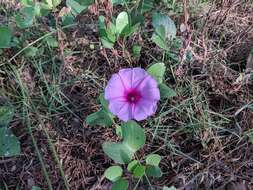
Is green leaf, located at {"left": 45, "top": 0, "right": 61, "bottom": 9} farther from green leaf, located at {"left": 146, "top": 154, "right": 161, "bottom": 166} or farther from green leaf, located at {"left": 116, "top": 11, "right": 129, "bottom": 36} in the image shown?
green leaf, located at {"left": 146, "top": 154, "right": 161, "bottom": 166}

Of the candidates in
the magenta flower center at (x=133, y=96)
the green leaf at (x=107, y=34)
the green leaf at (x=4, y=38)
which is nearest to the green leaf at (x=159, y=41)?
the green leaf at (x=107, y=34)

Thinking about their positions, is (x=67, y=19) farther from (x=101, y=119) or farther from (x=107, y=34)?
(x=101, y=119)

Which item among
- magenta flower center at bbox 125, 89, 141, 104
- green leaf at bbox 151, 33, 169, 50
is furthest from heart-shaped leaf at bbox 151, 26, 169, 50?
magenta flower center at bbox 125, 89, 141, 104

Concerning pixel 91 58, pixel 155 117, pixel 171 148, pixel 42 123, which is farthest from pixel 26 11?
pixel 171 148

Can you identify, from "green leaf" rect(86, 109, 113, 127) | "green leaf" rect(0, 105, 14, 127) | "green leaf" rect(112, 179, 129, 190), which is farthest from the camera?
"green leaf" rect(0, 105, 14, 127)

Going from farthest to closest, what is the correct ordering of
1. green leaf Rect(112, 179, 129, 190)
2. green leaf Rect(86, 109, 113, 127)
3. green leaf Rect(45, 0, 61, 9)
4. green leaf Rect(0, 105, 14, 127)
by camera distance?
green leaf Rect(45, 0, 61, 9)
green leaf Rect(0, 105, 14, 127)
green leaf Rect(86, 109, 113, 127)
green leaf Rect(112, 179, 129, 190)

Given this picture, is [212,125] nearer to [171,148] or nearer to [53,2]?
[171,148]
